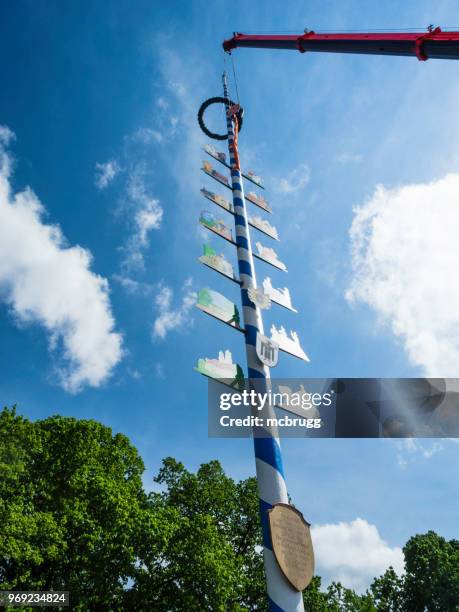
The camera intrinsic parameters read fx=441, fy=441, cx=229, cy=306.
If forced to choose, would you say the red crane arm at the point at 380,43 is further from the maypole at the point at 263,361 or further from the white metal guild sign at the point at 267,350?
the white metal guild sign at the point at 267,350

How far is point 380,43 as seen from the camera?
1139cm

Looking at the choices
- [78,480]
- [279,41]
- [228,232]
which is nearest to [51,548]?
[78,480]

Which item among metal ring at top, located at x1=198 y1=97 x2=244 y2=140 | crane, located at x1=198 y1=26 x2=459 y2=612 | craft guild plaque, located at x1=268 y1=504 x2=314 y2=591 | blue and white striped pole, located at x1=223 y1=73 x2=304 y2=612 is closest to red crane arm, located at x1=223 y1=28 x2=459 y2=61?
crane, located at x1=198 y1=26 x2=459 y2=612

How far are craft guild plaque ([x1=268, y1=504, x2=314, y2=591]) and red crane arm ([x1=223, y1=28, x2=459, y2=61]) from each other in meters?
9.59

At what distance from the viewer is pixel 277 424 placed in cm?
870

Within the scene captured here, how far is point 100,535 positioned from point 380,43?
1874 cm

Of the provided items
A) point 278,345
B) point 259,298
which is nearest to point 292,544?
point 278,345

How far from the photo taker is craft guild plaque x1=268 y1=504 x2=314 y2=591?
7.19m

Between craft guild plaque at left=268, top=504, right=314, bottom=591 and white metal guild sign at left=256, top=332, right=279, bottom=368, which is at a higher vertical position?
white metal guild sign at left=256, top=332, right=279, bottom=368

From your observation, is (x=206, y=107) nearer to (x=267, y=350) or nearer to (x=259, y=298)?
(x=259, y=298)

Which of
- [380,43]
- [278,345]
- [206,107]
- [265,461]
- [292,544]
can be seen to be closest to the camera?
[292,544]

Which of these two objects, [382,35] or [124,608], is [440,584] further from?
[382,35]

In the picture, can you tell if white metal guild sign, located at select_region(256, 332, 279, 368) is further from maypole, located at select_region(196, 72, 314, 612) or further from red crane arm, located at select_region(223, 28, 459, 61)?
red crane arm, located at select_region(223, 28, 459, 61)

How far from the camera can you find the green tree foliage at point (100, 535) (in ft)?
52.5
